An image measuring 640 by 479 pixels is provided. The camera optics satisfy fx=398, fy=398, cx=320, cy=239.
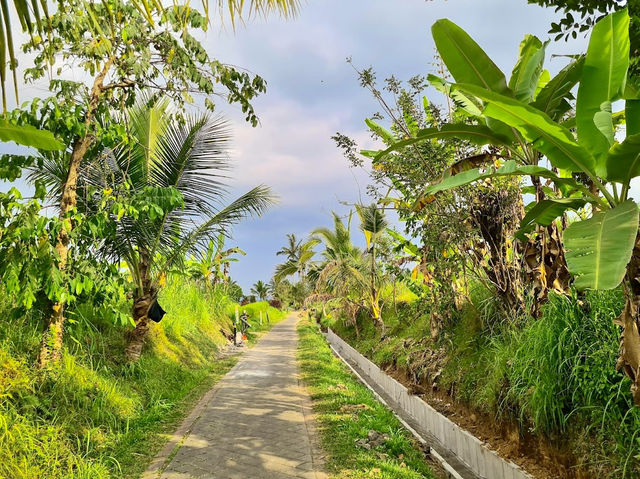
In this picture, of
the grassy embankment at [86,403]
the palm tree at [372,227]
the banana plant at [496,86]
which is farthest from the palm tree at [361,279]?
the banana plant at [496,86]

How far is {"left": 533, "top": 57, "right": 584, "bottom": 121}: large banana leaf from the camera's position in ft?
9.70

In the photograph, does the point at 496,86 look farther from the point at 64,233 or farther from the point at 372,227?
the point at 372,227

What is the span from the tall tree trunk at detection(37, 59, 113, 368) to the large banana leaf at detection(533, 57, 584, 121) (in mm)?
4358

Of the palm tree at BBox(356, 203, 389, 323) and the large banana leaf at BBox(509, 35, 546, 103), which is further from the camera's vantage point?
the palm tree at BBox(356, 203, 389, 323)

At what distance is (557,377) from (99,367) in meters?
5.51

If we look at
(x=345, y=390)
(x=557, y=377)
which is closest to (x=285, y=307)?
(x=345, y=390)

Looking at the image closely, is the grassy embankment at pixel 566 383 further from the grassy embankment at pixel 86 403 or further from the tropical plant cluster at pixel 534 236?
the grassy embankment at pixel 86 403

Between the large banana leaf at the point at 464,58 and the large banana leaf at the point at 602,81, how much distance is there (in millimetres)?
634

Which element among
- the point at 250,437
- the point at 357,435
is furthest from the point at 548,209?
the point at 250,437

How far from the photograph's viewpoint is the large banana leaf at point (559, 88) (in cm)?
296

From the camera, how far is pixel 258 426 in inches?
201

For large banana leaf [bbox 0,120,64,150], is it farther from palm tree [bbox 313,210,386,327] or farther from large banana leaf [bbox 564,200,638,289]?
palm tree [bbox 313,210,386,327]

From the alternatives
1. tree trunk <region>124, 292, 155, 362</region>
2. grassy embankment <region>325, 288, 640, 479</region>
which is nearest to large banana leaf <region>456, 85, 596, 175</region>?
grassy embankment <region>325, 288, 640, 479</region>

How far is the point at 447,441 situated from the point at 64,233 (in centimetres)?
487
